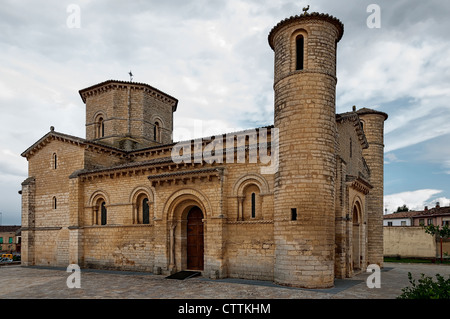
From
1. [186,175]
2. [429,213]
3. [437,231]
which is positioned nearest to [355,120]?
[186,175]

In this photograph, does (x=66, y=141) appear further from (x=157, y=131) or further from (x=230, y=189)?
(x=230, y=189)

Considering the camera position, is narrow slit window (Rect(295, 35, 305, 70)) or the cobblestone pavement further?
narrow slit window (Rect(295, 35, 305, 70))

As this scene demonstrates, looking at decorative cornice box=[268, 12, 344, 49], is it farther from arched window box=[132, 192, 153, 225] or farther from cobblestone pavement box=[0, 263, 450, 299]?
arched window box=[132, 192, 153, 225]

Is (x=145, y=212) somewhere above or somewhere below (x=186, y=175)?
below

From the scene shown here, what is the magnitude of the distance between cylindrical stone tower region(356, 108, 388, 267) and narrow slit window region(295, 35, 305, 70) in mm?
9531

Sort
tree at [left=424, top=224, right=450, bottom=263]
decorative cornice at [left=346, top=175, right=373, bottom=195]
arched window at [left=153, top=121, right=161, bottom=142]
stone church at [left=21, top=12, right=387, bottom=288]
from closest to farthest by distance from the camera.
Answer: stone church at [left=21, top=12, right=387, bottom=288] → decorative cornice at [left=346, top=175, right=373, bottom=195] → arched window at [left=153, top=121, right=161, bottom=142] → tree at [left=424, top=224, right=450, bottom=263]

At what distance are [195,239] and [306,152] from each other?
7345mm

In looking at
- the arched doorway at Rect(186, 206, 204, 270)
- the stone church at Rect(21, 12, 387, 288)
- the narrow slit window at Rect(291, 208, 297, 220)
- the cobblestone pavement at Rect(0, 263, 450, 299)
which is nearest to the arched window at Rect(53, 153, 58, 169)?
the stone church at Rect(21, 12, 387, 288)

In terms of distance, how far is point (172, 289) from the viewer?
13.4 metres

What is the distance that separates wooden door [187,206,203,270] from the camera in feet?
56.4

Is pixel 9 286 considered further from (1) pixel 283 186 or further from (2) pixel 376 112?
(2) pixel 376 112

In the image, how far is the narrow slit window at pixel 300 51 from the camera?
14.4m

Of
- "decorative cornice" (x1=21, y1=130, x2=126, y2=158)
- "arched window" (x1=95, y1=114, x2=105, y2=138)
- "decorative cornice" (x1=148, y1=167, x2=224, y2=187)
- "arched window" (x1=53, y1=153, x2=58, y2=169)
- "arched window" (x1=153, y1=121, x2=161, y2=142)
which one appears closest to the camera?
"decorative cornice" (x1=148, y1=167, x2=224, y2=187)

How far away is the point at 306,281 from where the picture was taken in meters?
12.9
